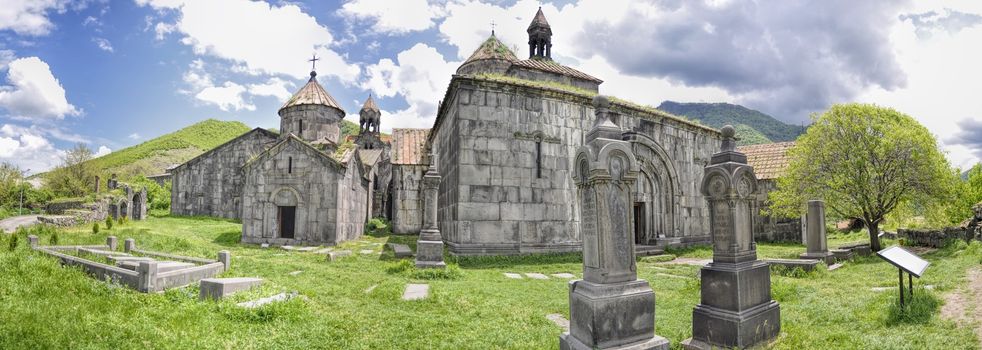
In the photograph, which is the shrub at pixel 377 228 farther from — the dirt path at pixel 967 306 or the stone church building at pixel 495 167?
the dirt path at pixel 967 306

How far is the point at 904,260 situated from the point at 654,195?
10815mm

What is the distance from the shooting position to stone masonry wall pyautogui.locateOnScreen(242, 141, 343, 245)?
16969 mm

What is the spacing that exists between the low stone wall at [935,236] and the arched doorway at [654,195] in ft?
27.7

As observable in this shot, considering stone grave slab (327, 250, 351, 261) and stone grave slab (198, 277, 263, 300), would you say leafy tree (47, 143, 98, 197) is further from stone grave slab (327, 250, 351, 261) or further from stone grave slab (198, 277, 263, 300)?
stone grave slab (198, 277, 263, 300)

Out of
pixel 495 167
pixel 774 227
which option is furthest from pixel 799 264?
pixel 774 227

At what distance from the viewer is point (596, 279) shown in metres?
4.46

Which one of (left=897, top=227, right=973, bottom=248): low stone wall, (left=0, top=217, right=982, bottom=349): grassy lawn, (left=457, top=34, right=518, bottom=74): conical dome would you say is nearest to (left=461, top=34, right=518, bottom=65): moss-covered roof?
(left=457, top=34, right=518, bottom=74): conical dome

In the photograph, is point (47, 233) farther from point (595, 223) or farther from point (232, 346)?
point (595, 223)

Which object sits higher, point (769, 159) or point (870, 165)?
point (769, 159)

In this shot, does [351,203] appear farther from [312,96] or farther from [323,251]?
[312,96]

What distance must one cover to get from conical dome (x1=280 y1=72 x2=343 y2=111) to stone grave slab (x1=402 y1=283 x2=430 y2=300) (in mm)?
21181

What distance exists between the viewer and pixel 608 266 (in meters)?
4.43

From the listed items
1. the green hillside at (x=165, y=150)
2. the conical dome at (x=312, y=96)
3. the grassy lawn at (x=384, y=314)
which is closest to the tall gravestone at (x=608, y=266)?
the grassy lawn at (x=384, y=314)

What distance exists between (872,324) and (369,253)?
12.3 metres
